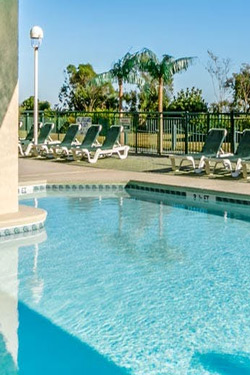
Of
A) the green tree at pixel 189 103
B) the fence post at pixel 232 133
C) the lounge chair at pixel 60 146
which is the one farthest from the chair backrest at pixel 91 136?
the green tree at pixel 189 103

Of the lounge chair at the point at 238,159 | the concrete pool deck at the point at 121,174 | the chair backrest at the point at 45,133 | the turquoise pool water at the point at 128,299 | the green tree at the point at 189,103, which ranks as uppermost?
the green tree at the point at 189,103

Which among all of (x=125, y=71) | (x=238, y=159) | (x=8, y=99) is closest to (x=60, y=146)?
(x=238, y=159)

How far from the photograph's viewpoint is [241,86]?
3928 centimetres

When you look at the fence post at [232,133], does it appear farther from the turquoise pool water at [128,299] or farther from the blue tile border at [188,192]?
the turquoise pool water at [128,299]

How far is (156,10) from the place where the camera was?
31047 mm

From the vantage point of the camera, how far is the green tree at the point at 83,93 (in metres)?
44.8

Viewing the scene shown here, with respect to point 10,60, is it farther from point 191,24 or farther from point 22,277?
point 191,24

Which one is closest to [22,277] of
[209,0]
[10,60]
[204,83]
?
[10,60]

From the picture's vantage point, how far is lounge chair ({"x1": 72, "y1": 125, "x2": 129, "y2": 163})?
1493cm

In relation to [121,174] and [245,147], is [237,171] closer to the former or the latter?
[245,147]

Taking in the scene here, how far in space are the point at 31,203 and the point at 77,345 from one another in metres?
6.11

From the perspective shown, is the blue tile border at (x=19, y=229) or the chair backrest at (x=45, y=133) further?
the chair backrest at (x=45, y=133)

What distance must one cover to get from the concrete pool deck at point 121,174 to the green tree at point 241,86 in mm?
24646

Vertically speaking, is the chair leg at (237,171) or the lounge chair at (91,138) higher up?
the lounge chair at (91,138)
